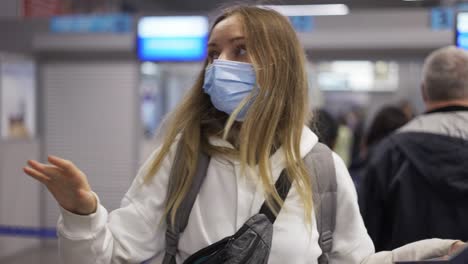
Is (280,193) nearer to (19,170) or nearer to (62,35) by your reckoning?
(62,35)

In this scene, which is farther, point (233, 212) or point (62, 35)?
point (62, 35)

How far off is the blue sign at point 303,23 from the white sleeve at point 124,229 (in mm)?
5083

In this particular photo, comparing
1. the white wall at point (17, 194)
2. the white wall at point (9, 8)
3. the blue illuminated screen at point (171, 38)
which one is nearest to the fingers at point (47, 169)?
the white wall at point (9, 8)

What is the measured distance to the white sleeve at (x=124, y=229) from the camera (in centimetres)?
140

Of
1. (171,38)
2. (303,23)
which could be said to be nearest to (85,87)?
(171,38)

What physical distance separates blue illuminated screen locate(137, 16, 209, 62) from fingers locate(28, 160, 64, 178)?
4638 mm

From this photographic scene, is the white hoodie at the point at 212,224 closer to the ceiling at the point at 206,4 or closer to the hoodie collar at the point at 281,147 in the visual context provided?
the hoodie collar at the point at 281,147

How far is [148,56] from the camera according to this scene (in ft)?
19.4

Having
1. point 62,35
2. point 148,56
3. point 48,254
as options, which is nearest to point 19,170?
point 48,254

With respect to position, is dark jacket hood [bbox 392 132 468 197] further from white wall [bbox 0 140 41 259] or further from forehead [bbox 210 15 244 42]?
white wall [bbox 0 140 41 259]

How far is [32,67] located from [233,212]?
22.2 feet

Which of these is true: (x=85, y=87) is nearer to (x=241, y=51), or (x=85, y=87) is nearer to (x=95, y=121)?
(x=95, y=121)

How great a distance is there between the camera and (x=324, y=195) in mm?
1558

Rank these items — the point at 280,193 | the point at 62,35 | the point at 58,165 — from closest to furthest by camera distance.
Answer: the point at 58,165
the point at 280,193
the point at 62,35
